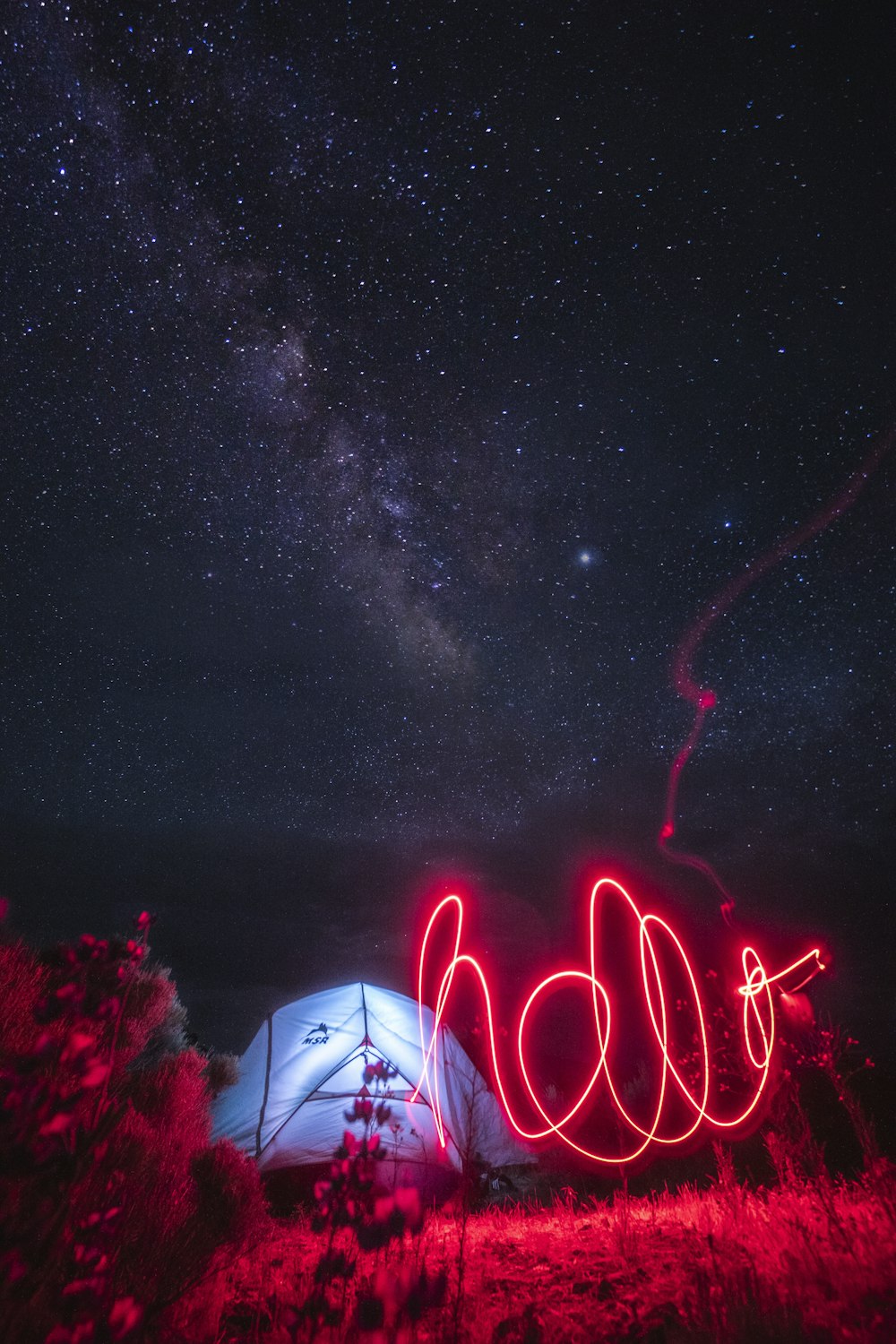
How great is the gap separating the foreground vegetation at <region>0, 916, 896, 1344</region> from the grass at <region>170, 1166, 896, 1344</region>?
24 mm

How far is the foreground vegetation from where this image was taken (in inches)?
102

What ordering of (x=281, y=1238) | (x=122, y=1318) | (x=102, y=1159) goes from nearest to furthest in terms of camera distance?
(x=122, y=1318) → (x=102, y=1159) → (x=281, y=1238)

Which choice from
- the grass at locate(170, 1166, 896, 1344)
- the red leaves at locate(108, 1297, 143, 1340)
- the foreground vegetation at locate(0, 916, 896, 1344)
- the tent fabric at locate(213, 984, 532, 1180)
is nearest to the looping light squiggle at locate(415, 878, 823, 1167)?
the foreground vegetation at locate(0, 916, 896, 1344)

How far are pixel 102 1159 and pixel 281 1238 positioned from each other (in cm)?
504

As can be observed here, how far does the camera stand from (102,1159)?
444cm

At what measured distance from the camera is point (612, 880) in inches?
358

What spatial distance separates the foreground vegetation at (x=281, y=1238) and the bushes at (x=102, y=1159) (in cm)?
1

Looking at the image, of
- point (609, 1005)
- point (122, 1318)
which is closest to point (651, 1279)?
point (609, 1005)

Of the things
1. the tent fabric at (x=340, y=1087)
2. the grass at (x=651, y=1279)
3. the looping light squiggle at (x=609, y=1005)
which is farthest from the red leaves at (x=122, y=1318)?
the tent fabric at (x=340, y=1087)

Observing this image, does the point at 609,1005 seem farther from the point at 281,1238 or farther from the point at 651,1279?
the point at 281,1238

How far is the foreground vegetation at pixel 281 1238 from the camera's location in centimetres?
258

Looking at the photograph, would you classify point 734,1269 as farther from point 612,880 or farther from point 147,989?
point 147,989

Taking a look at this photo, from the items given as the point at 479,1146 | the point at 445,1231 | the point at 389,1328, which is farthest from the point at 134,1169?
the point at 479,1146

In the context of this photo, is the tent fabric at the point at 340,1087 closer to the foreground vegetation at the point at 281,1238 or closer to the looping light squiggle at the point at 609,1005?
the looping light squiggle at the point at 609,1005
